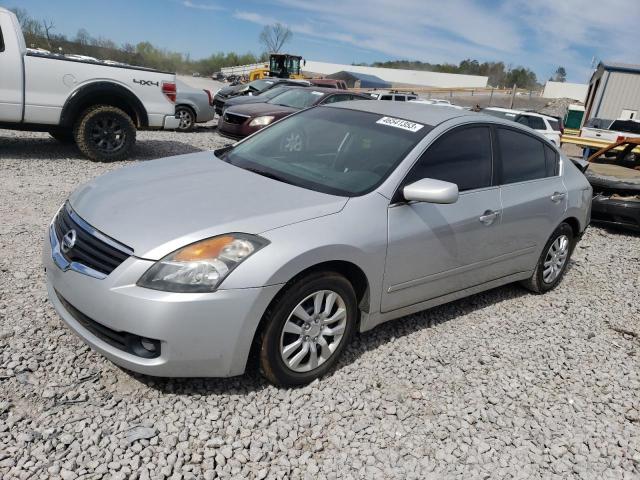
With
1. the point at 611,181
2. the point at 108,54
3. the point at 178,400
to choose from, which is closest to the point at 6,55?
the point at 178,400

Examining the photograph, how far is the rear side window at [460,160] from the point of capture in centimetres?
349

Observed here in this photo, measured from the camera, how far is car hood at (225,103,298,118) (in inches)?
406

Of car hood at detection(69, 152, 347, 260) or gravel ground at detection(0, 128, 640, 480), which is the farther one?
car hood at detection(69, 152, 347, 260)

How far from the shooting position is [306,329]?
9.70 ft

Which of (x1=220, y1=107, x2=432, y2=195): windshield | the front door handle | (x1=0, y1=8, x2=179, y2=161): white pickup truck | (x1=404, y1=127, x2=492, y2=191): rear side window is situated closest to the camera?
(x1=220, y1=107, x2=432, y2=195): windshield

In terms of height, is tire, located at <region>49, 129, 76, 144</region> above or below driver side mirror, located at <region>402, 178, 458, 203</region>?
below

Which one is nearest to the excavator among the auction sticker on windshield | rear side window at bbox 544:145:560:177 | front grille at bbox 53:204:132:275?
rear side window at bbox 544:145:560:177

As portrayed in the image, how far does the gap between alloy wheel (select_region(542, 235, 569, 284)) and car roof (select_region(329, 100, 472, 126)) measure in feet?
5.22

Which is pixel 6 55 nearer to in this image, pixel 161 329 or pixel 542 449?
pixel 161 329

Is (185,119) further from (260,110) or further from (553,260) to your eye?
(553,260)

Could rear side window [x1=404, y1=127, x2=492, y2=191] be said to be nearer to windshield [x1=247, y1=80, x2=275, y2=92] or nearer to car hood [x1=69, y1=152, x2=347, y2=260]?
car hood [x1=69, y1=152, x2=347, y2=260]

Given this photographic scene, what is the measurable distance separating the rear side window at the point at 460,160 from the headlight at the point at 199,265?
4.13 feet

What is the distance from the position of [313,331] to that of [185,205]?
102cm

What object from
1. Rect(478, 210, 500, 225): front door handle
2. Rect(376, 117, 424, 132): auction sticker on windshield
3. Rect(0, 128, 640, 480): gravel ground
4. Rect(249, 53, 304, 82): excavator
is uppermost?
Rect(249, 53, 304, 82): excavator
